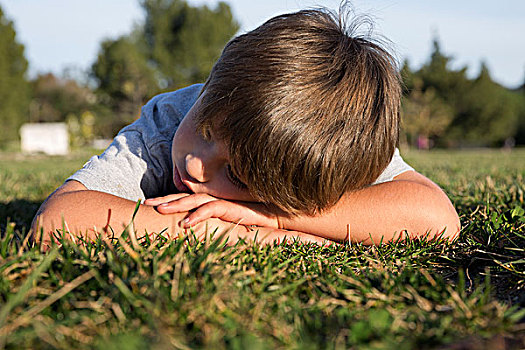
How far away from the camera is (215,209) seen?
1.74m

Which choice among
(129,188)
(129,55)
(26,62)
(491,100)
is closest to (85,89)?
(129,55)

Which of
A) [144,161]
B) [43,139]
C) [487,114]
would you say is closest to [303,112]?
[144,161]

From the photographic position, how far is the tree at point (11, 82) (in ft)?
82.7

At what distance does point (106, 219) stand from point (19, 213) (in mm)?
1197

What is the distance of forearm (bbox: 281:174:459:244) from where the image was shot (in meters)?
1.81

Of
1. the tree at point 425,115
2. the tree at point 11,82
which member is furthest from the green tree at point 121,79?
the tree at point 425,115

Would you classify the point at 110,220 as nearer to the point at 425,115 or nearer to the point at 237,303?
the point at 237,303

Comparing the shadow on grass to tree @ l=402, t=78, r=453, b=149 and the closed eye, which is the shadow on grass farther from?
tree @ l=402, t=78, r=453, b=149

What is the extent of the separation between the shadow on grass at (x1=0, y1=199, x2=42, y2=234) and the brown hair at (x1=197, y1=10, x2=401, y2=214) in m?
1.25

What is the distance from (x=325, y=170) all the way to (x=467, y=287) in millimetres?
570

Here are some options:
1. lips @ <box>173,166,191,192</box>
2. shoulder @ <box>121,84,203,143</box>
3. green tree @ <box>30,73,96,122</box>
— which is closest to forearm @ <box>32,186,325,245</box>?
lips @ <box>173,166,191,192</box>

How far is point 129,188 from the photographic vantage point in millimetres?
2066

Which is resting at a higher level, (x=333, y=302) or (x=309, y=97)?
(x=309, y=97)

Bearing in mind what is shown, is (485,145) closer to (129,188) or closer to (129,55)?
(129,55)
